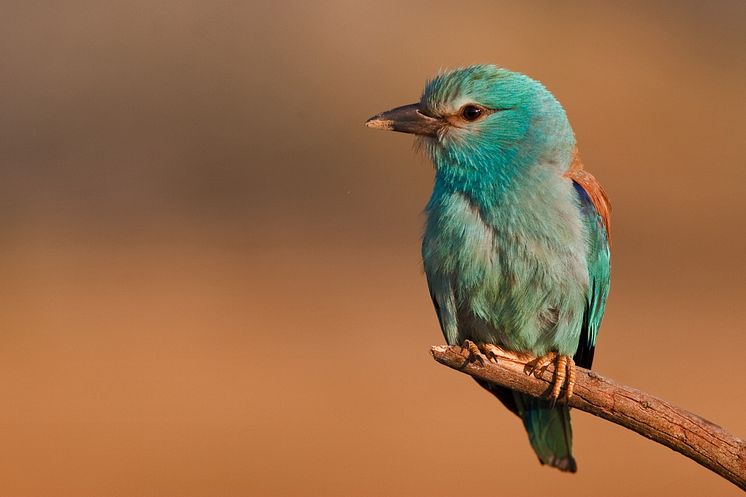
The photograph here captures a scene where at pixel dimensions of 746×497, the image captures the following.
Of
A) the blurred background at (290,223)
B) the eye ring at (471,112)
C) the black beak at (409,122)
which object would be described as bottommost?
the blurred background at (290,223)

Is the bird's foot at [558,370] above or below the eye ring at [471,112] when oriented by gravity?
below

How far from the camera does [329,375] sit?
9445 mm

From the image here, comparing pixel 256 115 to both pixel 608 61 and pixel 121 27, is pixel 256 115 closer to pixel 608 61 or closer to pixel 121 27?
pixel 121 27

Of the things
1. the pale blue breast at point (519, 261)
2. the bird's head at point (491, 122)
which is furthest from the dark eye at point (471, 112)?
the pale blue breast at point (519, 261)

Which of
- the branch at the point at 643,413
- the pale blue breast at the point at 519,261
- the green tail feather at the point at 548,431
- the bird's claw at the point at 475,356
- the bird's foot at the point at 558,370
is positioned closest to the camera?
the branch at the point at 643,413

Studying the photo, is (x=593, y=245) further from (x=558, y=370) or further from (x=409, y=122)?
(x=409, y=122)

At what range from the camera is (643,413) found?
3.95 m

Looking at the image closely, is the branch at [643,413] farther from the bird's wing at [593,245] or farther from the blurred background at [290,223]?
the blurred background at [290,223]

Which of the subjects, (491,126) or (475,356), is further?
(491,126)

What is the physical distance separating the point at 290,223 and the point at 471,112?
734cm

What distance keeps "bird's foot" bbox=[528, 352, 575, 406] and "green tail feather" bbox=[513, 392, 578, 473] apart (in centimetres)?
61

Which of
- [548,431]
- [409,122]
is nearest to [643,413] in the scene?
[548,431]

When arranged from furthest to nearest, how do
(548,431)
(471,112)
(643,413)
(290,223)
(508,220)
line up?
(290,223) < (548,431) < (471,112) < (508,220) < (643,413)

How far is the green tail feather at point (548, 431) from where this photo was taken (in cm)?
522
